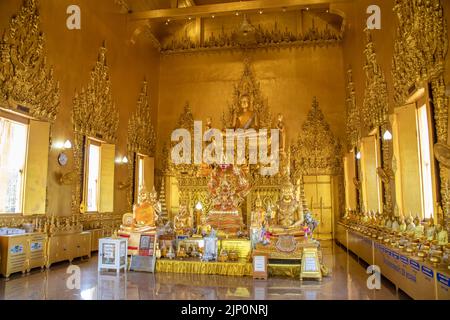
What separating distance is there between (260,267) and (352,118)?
692cm

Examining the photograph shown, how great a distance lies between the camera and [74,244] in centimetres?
742

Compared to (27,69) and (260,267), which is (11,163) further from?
(260,267)

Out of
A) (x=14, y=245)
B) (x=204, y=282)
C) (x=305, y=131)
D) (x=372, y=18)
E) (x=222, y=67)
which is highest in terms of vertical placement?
(x=222, y=67)

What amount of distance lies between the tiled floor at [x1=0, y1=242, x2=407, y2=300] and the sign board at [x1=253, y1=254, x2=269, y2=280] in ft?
0.38

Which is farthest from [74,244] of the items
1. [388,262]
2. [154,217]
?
[388,262]

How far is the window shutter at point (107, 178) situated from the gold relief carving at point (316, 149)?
5998 mm

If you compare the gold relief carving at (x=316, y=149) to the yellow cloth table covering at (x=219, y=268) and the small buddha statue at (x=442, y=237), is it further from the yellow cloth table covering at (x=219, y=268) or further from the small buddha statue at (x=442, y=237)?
the small buddha statue at (x=442, y=237)

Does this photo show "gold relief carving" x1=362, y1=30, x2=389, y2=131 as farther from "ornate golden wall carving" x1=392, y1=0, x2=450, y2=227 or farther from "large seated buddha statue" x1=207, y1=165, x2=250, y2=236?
"large seated buddha statue" x1=207, y1=165, x2=250, y2=236

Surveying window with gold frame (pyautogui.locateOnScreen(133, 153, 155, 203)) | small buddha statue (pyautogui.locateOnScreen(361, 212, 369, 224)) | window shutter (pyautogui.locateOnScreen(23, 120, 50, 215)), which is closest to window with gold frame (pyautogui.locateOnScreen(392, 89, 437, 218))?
small buddha statue (pyautogui.locateOnScreen(361, 212, 369, 224))

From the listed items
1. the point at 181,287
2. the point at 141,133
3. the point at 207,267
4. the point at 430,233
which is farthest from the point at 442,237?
the point at 141,133

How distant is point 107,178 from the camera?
32.5ft

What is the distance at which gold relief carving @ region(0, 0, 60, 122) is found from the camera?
20.6 ft
